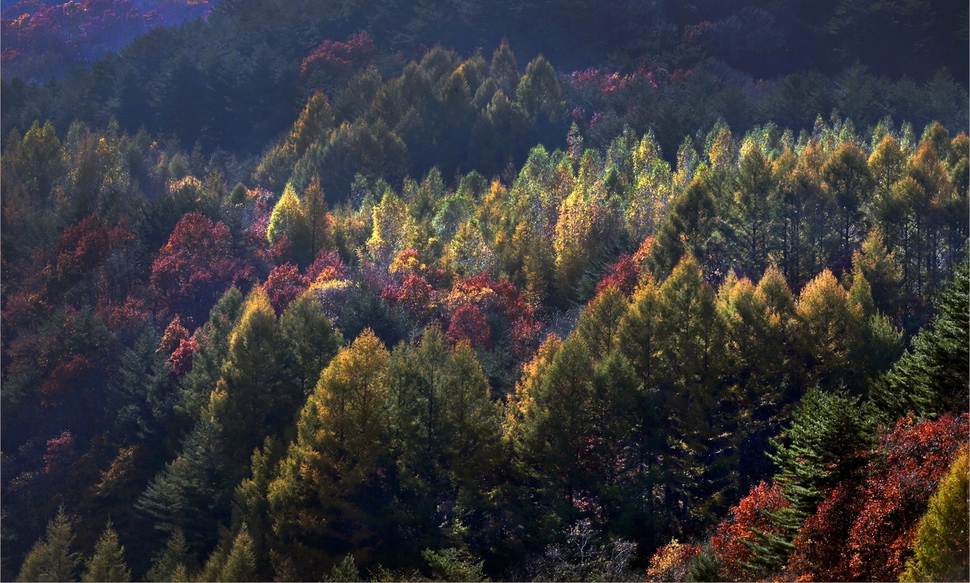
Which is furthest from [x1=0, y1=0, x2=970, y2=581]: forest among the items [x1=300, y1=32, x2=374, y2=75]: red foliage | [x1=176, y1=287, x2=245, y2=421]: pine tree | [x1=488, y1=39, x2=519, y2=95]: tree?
[x1=300, y1=32, x2=374, y2=75]: red foliage

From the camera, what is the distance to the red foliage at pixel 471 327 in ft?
268

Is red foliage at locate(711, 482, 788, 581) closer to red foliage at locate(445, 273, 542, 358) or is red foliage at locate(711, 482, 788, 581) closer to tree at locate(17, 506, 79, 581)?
red foliage at locate(445, 273, 542, 358)

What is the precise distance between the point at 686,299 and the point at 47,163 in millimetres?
93123

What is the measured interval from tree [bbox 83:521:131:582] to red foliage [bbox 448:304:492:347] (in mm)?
25803

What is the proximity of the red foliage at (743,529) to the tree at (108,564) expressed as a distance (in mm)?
32857

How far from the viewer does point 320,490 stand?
60312 mm

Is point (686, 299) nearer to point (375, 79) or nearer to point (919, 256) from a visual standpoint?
point (919, 256)

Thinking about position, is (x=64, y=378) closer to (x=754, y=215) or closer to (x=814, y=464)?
(x=754, y=215)

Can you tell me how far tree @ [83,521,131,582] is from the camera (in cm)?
6341

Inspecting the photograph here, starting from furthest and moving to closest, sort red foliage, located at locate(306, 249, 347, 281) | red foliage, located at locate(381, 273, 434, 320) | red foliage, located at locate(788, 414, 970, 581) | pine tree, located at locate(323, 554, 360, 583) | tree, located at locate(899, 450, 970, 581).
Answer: red foliage, located at locate(306, 249, 347, 281)
red foliage, located at locate(381, 273, 434, 320)
pine tree, located at locate(323, 554, 360, 583)
red foliage, located at locate(788, 414, 970, 581)
tree, located at locate(899, 450, 970, 581)

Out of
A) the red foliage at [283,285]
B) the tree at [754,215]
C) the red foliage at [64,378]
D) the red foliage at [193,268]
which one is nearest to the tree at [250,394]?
the red foliage at [64,378]

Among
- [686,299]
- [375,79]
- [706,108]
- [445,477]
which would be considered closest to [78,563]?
[445,477]

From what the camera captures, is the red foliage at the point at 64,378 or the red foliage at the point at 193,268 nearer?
the red foliage at the point at 64,378

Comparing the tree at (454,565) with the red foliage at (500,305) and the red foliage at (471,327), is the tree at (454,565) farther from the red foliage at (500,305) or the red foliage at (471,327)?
the red foliage at (500,305)
